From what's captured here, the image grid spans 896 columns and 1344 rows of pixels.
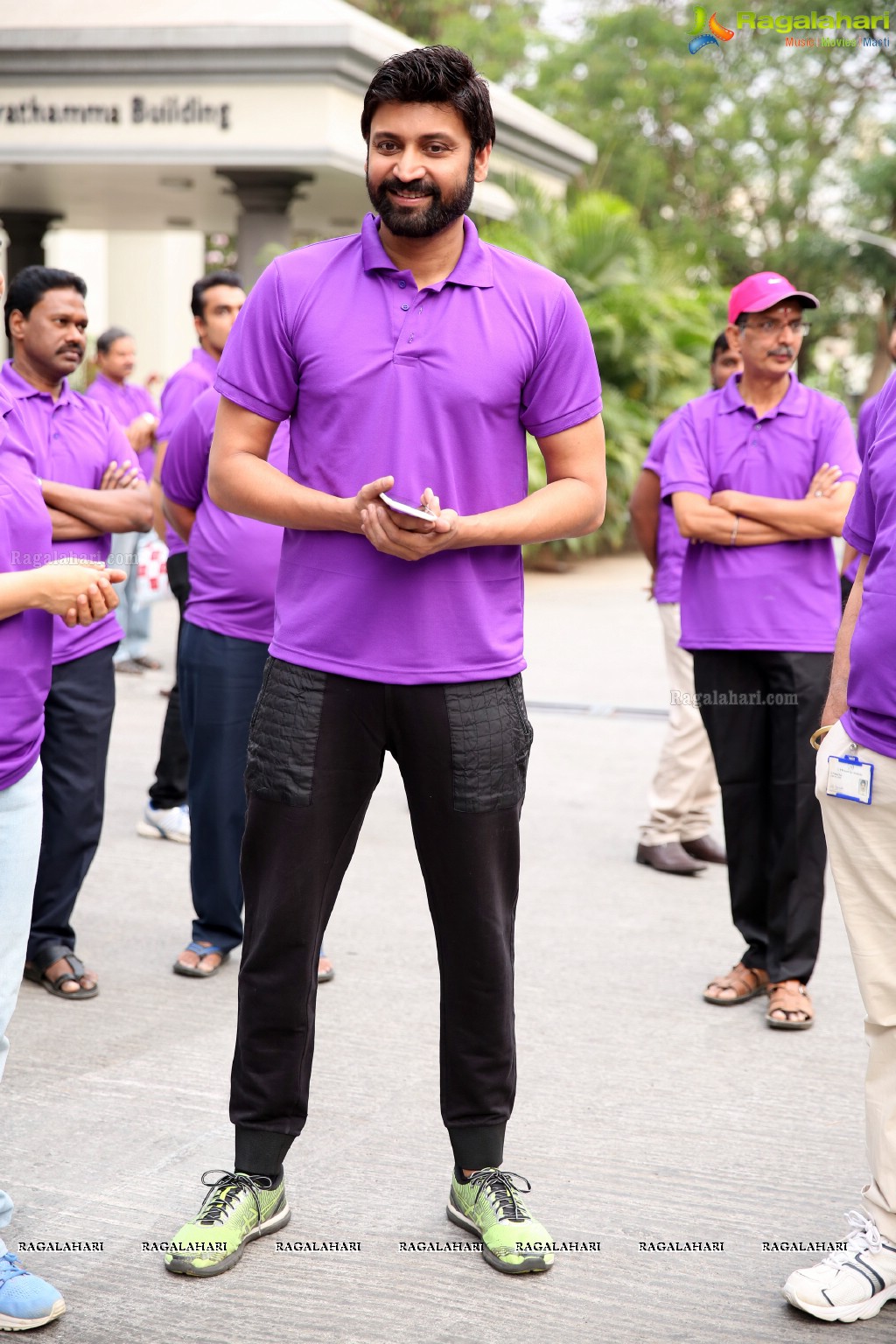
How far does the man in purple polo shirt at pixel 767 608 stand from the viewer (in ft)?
16.1

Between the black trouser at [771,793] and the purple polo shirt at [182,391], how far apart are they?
2526mm

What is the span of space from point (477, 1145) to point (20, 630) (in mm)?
1515

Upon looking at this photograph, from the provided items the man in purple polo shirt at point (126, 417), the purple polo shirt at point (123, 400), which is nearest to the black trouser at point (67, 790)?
the man in purple polo shirt at point (126, 417)

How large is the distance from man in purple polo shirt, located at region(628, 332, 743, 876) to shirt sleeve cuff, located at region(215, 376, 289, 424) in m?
3.70

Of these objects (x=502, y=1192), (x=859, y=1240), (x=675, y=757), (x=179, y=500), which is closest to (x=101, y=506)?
(x=179, y=500)

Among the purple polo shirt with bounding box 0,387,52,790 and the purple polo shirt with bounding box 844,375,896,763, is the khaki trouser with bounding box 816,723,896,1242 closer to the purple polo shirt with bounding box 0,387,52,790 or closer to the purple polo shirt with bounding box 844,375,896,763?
the purple polo shirt with bounding box 844,375,896,763

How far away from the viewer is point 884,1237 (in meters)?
3.23

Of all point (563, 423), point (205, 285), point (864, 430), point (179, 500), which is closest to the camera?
point (563, 423)

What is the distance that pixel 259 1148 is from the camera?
3359 mm

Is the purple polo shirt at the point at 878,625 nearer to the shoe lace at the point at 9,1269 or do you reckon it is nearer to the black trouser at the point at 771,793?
the black trouser at the point at 771,793

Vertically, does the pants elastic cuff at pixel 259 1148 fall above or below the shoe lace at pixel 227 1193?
above

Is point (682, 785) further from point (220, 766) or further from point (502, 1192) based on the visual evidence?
point (502, 1192)

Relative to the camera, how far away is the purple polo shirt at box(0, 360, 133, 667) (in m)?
4.98

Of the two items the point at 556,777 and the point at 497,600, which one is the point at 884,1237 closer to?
the point at 497,600
